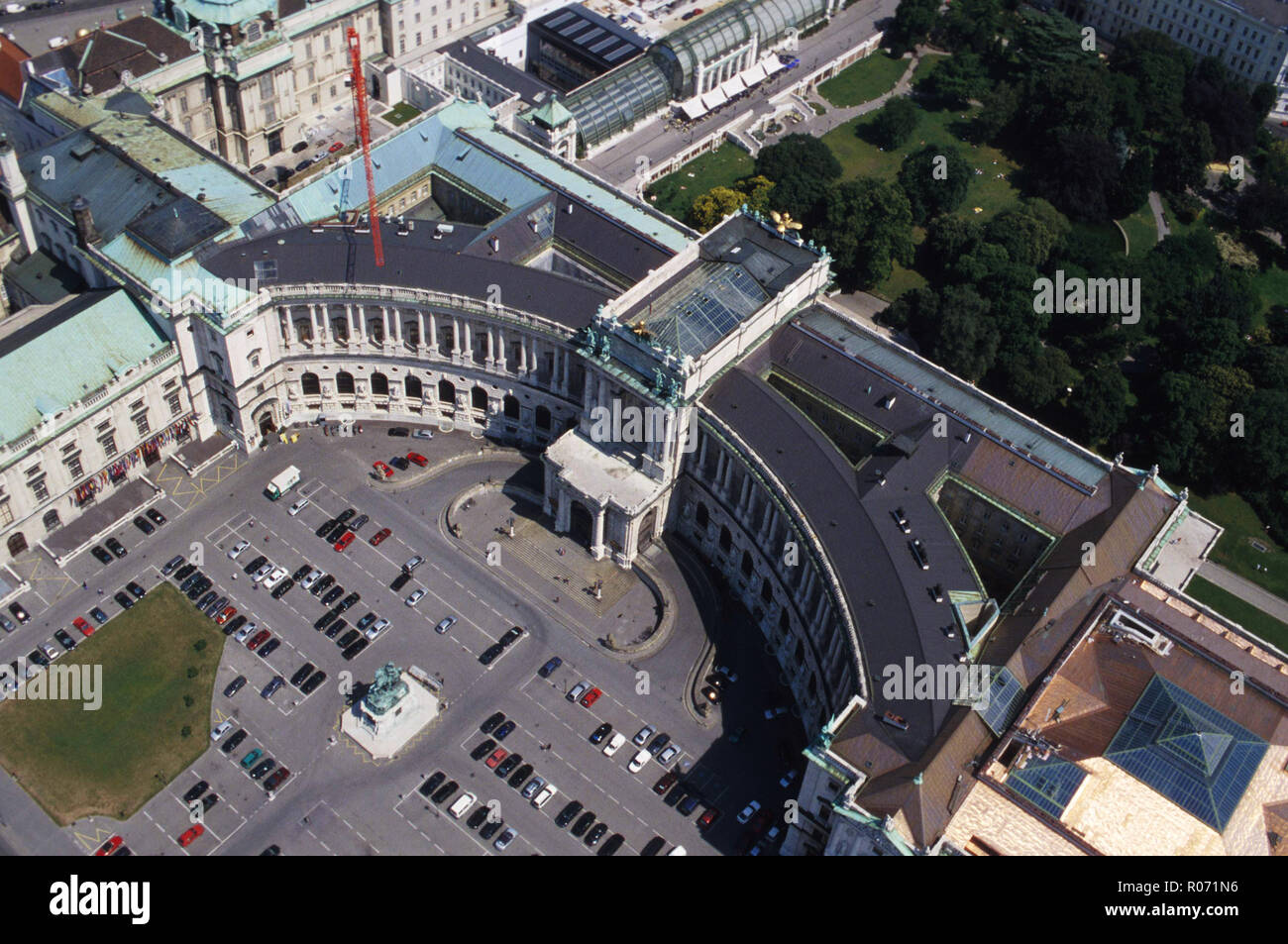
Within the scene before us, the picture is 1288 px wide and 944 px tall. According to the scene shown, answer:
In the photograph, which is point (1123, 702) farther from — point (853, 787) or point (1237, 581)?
point (1237, 581)

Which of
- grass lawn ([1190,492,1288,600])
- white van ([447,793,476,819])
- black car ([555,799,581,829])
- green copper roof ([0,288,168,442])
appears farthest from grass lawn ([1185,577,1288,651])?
green copper roof ([0,288,168,442])

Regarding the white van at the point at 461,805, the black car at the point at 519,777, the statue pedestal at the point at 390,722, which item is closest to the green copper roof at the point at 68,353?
the statue pedestal at the point at 390,722

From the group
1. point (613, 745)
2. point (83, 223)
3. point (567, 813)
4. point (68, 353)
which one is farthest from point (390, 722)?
point (83, 223)

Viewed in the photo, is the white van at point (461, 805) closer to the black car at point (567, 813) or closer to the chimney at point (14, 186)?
the black car at point (567, 813)

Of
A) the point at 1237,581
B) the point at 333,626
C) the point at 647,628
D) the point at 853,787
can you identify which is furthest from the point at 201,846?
the point at 1237,581

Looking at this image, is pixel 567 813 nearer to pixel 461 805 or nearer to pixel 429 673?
pixel 461 805

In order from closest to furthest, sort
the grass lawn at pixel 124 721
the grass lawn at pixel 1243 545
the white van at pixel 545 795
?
the grass lawn at pixel 124 721
the white van at pixel 545 795
the grass lawn at pixel 1243 545
